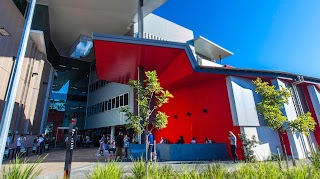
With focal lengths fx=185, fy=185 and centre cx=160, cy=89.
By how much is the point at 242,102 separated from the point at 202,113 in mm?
3180

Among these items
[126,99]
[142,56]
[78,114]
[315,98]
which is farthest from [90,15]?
[315,98]

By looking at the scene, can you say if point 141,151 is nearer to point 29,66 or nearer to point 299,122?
point 299,122

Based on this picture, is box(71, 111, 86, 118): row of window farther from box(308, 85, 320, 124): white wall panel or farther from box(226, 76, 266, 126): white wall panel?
box(308, 85, 320, 124): white wall panel

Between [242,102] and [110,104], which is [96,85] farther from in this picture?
[242,102]

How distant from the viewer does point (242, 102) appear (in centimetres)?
1211

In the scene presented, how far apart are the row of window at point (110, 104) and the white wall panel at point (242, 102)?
1291 cm

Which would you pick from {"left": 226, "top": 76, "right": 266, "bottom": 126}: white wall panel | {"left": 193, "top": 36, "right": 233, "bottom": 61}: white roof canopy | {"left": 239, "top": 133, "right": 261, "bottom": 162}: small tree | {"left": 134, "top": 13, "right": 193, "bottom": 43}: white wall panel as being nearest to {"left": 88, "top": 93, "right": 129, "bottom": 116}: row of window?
{"left": 134, "top": 13, "right": 193, "bottom": 43}: white wall panel

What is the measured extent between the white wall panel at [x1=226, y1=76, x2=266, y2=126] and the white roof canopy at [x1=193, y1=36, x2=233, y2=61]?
416 inches

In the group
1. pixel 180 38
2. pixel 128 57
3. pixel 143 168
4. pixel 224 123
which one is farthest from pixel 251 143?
pixel 180 38

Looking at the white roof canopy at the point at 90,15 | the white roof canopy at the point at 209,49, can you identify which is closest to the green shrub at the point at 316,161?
the white roof canopy at the point at 209,49

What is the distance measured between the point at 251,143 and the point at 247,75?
4591 millimetres

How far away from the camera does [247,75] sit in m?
12.7

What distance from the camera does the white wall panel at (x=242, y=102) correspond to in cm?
1166

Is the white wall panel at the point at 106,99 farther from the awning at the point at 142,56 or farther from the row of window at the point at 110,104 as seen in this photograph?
the awning at the point at 142,56
